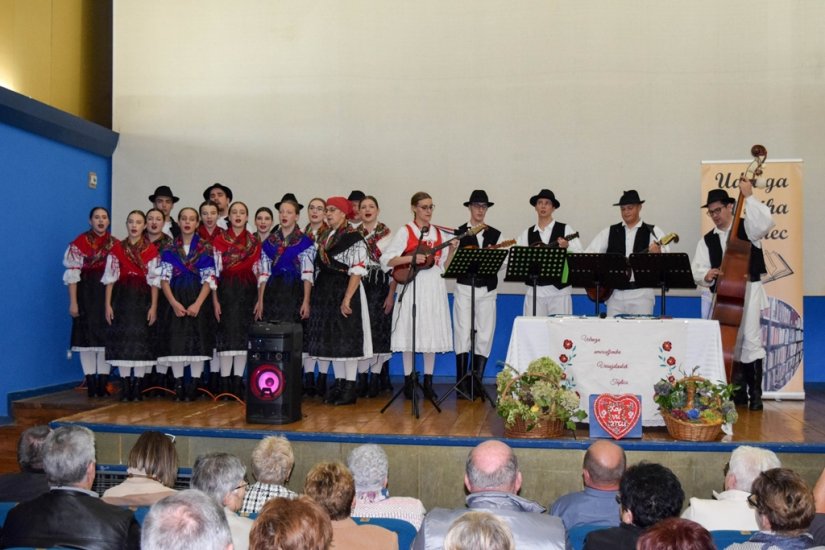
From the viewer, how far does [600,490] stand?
143 inches

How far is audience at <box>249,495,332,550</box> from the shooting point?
214cm

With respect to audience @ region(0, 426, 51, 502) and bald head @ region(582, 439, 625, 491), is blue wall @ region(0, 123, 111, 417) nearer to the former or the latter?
audience @ region(0, 426, 51, 502)

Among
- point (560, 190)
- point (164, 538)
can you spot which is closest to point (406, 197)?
point (560, 190)

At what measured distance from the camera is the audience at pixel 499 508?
279 cm

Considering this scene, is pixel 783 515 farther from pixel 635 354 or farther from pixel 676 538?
pixel 635 354

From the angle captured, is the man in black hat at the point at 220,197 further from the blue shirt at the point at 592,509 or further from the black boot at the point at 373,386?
the blue shirt at the point at 592,509

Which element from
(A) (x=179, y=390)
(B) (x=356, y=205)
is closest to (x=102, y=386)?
(A) (x=179, y=390)

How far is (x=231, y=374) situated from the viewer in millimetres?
7734

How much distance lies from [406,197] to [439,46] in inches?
63.8

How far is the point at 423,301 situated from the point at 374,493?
3.48 meters

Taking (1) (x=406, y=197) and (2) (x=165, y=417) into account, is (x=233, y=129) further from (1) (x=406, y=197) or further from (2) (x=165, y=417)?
(2) (x=165, y=417)

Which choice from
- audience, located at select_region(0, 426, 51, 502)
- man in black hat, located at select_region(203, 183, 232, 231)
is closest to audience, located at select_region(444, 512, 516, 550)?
audience, located at select_region(0, 426, 51, 502)

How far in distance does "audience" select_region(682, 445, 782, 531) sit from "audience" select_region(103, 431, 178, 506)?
2.15 m

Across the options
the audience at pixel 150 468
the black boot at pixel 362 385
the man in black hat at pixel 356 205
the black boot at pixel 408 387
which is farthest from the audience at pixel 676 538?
the man in black hat at pixel 356 205
